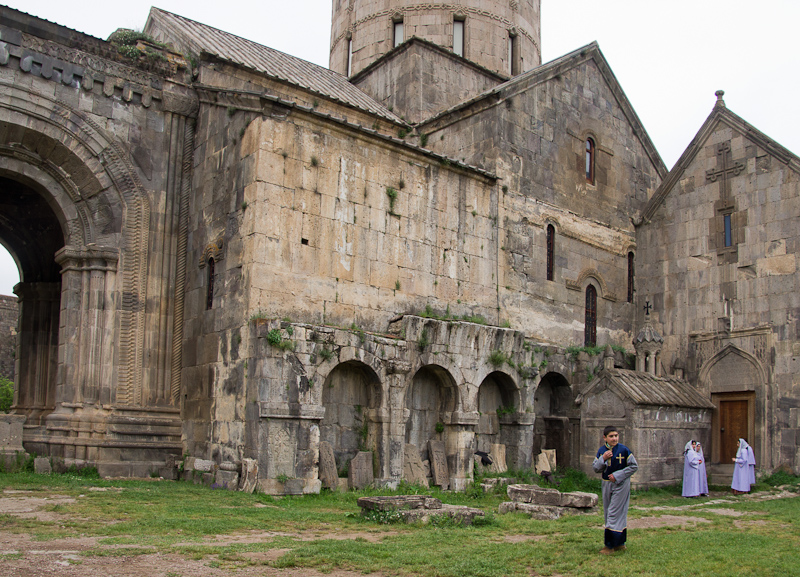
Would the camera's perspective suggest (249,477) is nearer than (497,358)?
Yes

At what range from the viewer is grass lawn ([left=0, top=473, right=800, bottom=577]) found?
289 inches

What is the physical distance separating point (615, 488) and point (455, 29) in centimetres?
1756

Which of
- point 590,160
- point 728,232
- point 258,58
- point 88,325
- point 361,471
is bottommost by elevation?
point 361,471

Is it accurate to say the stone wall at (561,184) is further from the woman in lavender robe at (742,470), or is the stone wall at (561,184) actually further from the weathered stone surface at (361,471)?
the weathered stone surface at (361,471)

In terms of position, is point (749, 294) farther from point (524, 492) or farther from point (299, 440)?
point (299, 440)

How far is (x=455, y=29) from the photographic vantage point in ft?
74.6

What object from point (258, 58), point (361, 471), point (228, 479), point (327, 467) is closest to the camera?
point (228, 479)

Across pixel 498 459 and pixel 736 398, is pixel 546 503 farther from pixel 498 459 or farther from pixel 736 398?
pixel 736 398

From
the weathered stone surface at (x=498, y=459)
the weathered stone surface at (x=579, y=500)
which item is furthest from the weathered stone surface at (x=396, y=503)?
the weathered stone surface at (x=498, y=459)

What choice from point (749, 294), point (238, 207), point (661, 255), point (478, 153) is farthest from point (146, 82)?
point (749, 294)

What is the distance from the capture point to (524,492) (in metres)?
12.6

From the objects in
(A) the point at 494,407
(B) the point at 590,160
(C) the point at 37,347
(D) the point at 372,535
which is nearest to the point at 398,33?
(B) the point at 590,160

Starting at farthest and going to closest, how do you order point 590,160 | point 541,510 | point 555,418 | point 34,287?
point 590,160
point 34,287
point 555,418
point 541,510

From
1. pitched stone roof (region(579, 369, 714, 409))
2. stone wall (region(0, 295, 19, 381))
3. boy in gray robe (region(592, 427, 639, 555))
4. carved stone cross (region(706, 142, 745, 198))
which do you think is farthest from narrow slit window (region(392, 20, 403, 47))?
stone wall (region(0, 295, 19, 381))
